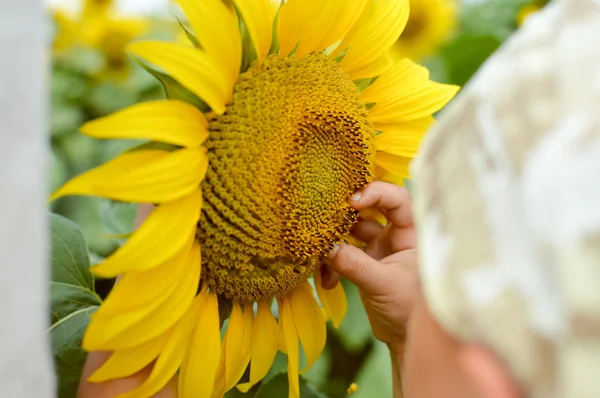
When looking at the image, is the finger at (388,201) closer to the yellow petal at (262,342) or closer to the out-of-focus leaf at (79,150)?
the yellow petal at (262,342)

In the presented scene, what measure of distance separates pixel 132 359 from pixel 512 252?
298 mm

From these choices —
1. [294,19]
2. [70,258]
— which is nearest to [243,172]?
[294,19]

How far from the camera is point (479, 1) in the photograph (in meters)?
1.70

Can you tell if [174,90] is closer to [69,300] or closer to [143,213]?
[143,213]

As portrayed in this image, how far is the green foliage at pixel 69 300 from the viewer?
0.57 meters

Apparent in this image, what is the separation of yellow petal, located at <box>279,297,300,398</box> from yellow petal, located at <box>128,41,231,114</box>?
19 centimetres

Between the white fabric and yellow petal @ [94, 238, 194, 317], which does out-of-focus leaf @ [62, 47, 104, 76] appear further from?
the white fabric

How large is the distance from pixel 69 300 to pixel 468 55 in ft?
2.67

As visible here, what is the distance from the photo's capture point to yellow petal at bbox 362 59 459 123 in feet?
1.89

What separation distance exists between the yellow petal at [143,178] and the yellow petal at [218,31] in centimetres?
7

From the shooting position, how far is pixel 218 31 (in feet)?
1.52

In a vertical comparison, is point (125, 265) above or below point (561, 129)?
below

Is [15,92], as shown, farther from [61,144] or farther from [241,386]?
[61,144]

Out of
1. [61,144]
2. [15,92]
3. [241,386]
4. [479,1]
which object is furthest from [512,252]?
[479,1]
